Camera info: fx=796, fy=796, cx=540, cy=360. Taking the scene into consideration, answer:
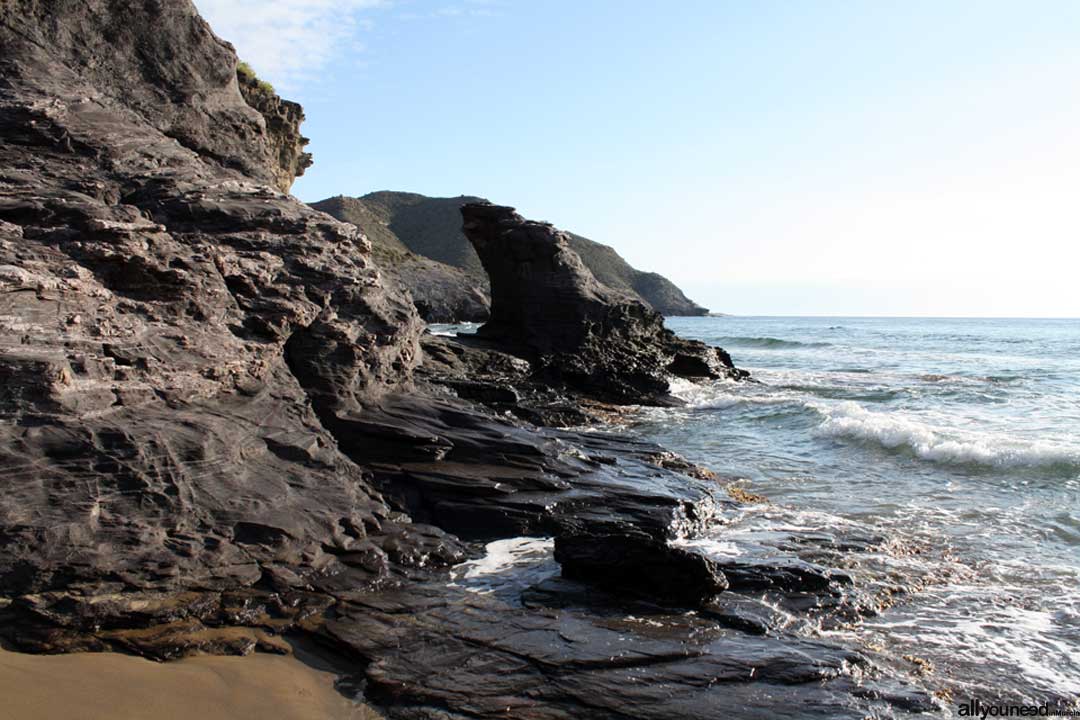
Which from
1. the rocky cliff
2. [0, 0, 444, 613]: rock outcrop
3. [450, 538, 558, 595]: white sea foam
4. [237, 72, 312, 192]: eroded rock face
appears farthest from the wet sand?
[237, 72, 312, 192]: eroded rock face

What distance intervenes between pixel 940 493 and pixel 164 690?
10.4 m

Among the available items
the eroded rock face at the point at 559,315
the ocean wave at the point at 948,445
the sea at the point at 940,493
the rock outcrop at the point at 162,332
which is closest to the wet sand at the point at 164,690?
the rock outcrop at the point at 162,332

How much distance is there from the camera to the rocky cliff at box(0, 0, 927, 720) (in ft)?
17.2

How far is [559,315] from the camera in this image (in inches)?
902

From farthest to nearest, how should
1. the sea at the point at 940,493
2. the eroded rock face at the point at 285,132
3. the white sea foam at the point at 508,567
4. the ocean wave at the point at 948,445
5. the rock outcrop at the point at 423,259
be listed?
1. the rock outcrop at the point at 423,259
2. the eroded rock face at the point at 285,132
3. the ocean wave at the point at 948,445
4. the white sea foam at the point at 508,567
5. the sea at the point at 940,493

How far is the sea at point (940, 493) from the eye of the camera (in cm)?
618

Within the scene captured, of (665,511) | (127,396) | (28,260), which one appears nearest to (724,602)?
(665,511)

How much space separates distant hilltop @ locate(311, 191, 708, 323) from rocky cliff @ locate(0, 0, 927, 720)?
1589 inches

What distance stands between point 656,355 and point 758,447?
9.95 metres

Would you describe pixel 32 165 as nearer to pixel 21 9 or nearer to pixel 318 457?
pixel 21 9

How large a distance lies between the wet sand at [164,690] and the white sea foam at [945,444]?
11990mm

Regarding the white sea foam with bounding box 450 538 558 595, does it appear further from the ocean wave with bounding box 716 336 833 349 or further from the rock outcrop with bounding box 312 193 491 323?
the ocean wave with bounding box 716 336 833 349

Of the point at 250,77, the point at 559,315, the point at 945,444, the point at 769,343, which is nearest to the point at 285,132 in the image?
the point at 250,77

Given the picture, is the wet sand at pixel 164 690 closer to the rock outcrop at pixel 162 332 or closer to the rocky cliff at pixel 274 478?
the rocky cliff at pixel 274 478
